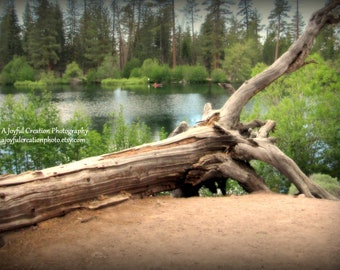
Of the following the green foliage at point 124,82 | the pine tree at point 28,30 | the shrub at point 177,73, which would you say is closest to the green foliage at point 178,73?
the shrub at point 177,73

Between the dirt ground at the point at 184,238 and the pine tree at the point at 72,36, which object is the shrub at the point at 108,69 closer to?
the pine tree at the point at 72,36

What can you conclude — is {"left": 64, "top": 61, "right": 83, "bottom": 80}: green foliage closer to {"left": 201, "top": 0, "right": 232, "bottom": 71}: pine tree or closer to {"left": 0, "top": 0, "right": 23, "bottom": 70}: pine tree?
{"left": 0, "top": 0, "right": 23, "bottom": 70}: pine tree

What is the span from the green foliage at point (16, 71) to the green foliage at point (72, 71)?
76 cm

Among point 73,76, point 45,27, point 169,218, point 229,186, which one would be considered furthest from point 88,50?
point 169,218

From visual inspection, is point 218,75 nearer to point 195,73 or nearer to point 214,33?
point 195,73

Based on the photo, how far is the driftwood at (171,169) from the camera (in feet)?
11.6

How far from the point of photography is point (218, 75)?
11.0 metres

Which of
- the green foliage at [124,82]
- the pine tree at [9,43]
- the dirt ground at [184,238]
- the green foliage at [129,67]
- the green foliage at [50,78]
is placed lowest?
the dirt ground at [184,238]

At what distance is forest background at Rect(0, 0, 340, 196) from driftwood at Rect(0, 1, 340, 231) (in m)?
1.20

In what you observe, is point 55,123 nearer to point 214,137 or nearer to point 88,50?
point 88,50

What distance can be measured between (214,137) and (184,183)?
0.70 metres

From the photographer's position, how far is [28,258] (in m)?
2.90

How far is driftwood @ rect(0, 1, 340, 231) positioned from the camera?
354cm

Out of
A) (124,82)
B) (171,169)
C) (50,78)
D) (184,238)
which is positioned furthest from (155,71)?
(184,238)
